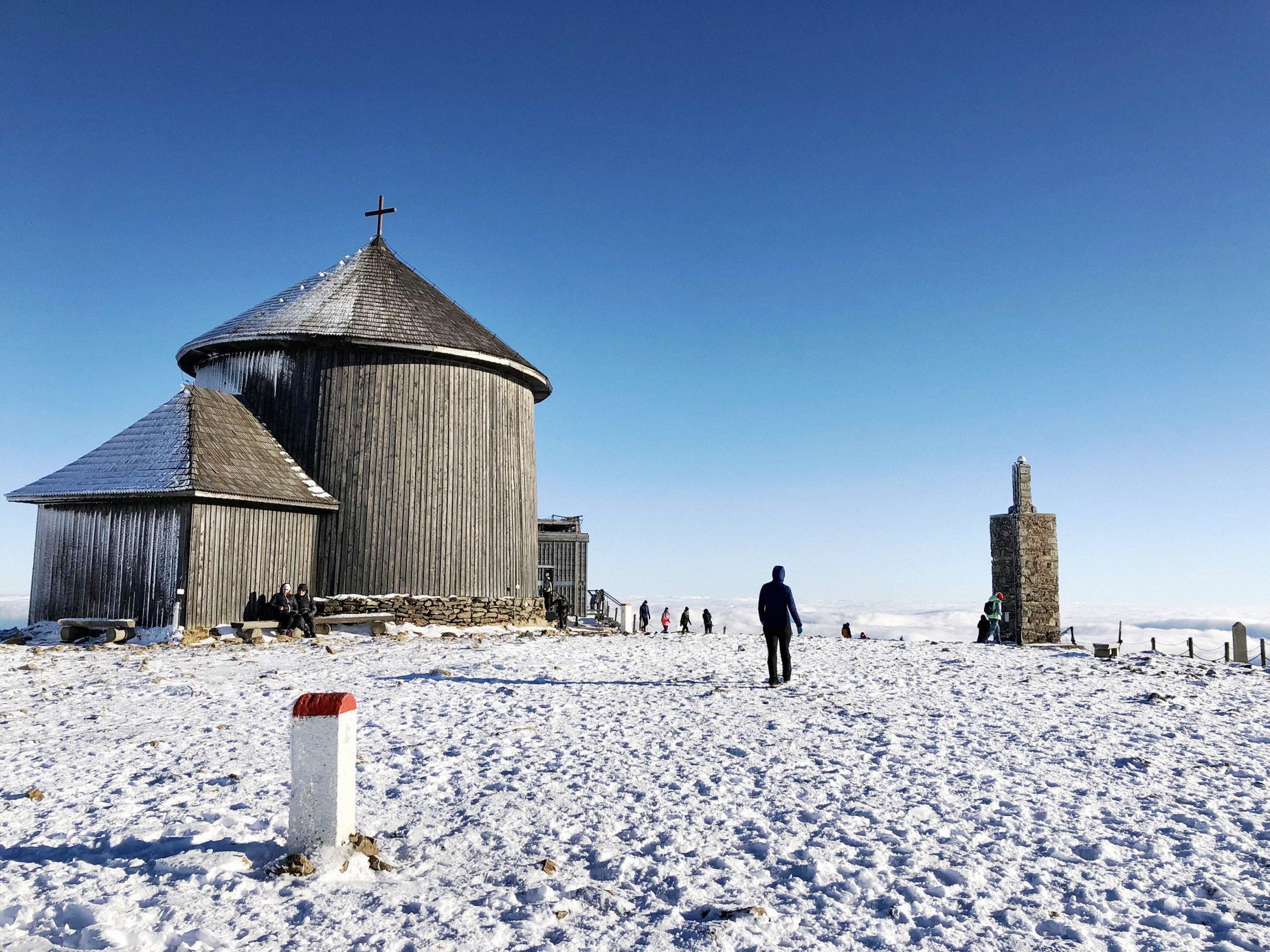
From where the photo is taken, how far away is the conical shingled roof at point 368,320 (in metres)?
23.5

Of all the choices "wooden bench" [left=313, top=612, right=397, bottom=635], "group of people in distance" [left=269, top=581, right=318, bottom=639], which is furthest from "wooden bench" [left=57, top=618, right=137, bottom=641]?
"wooden bench" [left=313, top=612, right=397, bottom=635]

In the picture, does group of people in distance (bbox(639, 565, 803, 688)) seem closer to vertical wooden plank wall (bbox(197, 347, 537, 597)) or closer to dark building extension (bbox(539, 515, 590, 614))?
vertical wooden plank wall (bbox(197, 347, 537, 597))

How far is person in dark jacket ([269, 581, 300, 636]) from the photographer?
20.1 metres

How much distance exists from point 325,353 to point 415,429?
3297 millimetres

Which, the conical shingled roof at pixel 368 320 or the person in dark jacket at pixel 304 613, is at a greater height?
the conical shingled roof at pixel 368 320

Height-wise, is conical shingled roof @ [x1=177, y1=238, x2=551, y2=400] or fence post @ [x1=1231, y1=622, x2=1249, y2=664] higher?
conical shingled roof @ [x1=177, y1=238, x2=551, y2=400]

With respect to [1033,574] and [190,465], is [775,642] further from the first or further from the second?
[190,465]

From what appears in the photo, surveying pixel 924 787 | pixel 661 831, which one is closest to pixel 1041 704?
pixel 924 787

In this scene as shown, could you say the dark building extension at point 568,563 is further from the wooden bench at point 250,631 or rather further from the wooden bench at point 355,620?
the wooden bench at point 250,631

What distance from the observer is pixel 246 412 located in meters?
23.8

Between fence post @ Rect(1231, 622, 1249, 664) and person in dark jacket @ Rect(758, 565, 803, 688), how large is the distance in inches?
501

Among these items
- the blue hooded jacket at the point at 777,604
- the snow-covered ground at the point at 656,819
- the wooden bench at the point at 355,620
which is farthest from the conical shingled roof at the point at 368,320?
the blue hooded jacket at the point at 777,604

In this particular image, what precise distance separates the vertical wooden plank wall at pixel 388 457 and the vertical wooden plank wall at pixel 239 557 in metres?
0.85

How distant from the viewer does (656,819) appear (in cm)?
683
